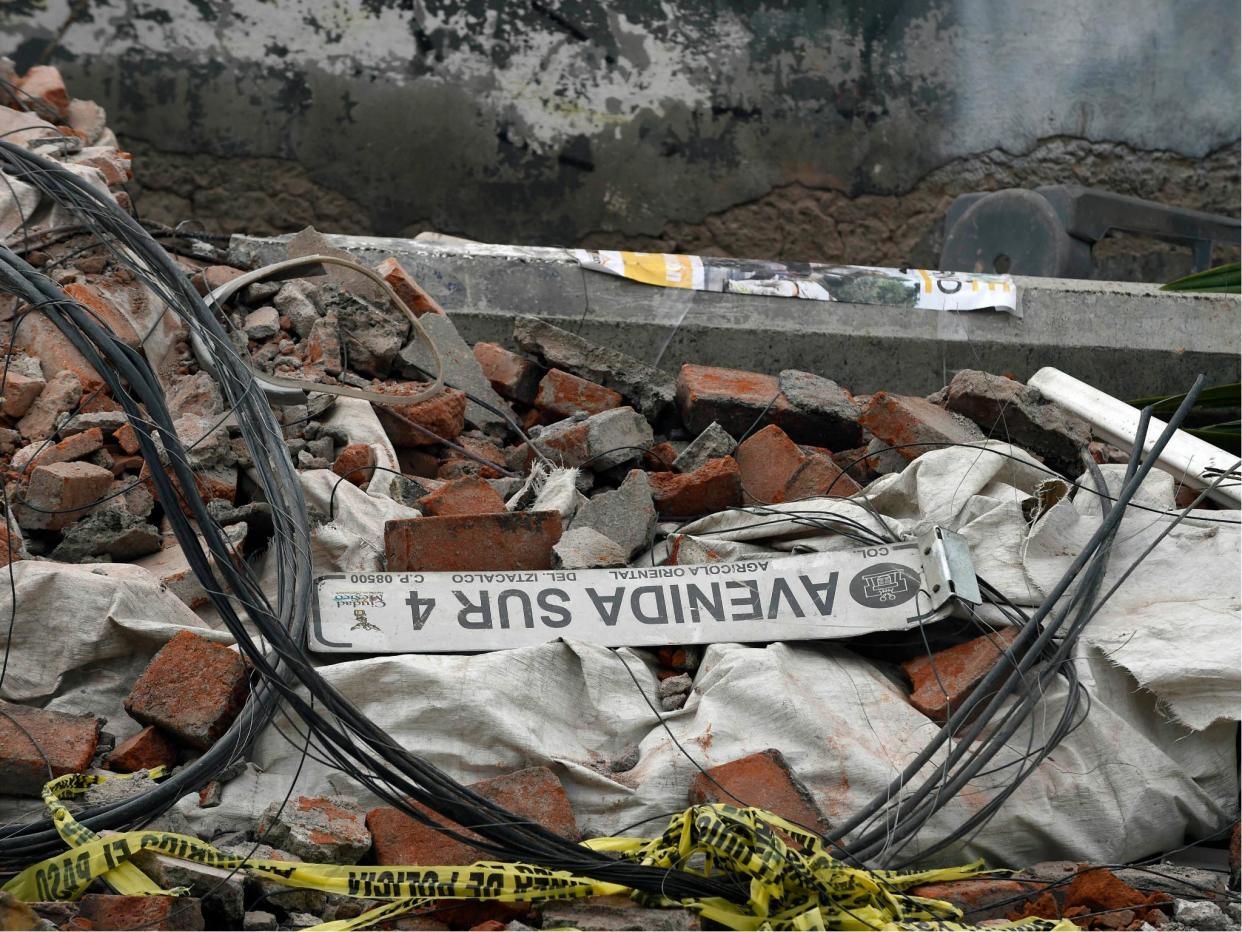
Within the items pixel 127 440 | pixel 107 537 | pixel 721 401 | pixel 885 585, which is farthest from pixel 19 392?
pixel 885 585

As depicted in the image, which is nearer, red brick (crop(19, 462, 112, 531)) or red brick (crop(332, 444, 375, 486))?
red brick (crop(19, 462, 112, 531))

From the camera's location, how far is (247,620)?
3.00 metres

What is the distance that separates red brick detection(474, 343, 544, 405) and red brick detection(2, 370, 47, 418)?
55.0 inches

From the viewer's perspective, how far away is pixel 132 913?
82.6 inches

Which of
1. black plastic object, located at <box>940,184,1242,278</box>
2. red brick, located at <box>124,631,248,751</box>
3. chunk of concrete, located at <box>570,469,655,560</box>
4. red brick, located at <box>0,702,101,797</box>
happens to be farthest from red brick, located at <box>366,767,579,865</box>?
black plastic object, located at <box>940,184,1242,278</box>

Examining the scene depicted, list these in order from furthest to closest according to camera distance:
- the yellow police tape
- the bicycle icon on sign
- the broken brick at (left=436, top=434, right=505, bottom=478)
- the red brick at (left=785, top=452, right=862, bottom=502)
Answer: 1. the broken brick at (left=436, top=434, right=505, bottom=478)
2. the red brick at (left=785, top=452, right=862, bottom=502)
3. the bicycle icon on sign
4. the yellow police tape

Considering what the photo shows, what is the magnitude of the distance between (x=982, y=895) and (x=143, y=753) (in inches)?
66.7

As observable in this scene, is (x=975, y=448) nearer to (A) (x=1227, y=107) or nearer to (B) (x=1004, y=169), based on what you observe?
(B) (x=1004, y=169)

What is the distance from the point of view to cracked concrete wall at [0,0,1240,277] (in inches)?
277

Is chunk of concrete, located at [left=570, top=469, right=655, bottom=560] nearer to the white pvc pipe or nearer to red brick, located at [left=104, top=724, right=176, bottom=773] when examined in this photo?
red brick, located at [left=104, top=724, right=176, bottom=773]

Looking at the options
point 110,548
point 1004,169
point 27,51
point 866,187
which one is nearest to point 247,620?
point 110,548

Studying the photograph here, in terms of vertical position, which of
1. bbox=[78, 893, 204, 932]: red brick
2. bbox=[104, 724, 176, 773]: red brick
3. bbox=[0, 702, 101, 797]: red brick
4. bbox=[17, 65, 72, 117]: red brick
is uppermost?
bbox=[17, 65, 72, 117]: red brick

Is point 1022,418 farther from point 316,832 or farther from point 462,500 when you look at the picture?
point 316,832

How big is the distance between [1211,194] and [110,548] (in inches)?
298
